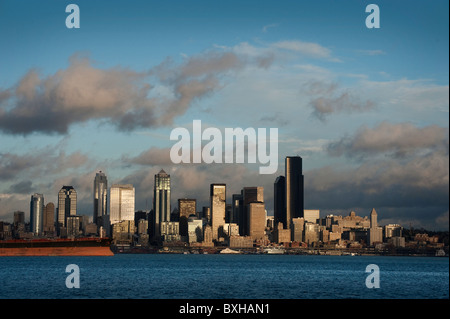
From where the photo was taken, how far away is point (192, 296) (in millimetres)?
71188
